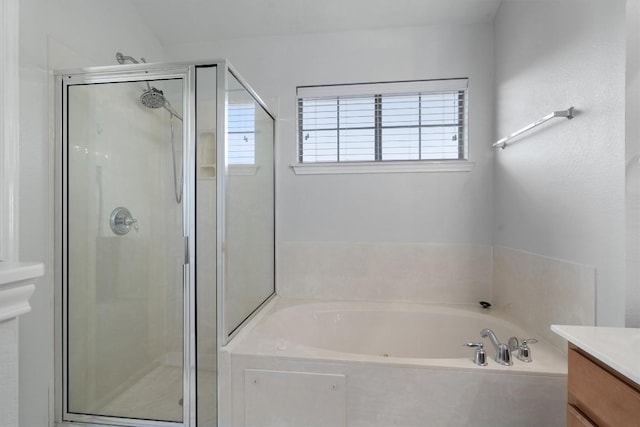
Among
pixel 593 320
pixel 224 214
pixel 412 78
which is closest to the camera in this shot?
pixel 593 320

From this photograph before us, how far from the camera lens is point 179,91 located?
1.60 m

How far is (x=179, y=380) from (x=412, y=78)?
2307 mm

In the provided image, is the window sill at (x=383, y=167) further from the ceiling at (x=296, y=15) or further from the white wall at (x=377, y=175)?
the ceiling at (x=296, y=15)

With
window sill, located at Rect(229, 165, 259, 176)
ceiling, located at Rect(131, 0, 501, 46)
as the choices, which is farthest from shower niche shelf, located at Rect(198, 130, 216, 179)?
ceiling, located at Rect(131, 0, 501, 46)

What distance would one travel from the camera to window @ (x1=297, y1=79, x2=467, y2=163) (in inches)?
93.7

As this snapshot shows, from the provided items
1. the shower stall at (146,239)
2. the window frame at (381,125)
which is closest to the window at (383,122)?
the window frame at (381,125)

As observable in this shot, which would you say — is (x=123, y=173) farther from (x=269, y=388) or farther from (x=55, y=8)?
(x=269, y=388)

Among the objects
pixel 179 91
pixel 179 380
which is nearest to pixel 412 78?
pixel 179 91

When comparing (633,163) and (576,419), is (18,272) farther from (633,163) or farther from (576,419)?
(633,163)

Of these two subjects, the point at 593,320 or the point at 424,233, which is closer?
the point at 593,320

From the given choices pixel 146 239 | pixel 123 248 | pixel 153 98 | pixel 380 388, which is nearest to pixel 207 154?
pixel 153 98

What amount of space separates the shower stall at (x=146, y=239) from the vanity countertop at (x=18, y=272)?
108 cm

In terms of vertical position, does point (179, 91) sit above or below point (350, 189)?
above

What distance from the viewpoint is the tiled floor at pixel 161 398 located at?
5.09 feet
